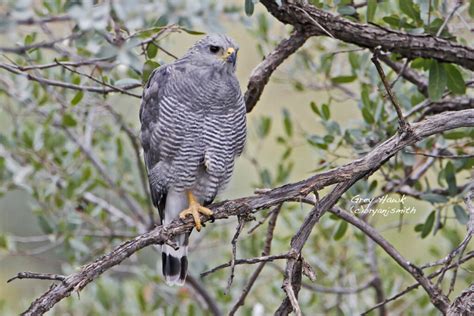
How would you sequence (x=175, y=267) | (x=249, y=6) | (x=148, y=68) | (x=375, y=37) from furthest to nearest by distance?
(x=175, y=267)
(x=148, y=68)
(x=375, y=37)
(x=249, y=6)

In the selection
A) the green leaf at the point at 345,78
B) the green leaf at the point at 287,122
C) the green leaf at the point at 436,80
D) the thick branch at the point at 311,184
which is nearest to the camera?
the thick branch at the point at 311,184

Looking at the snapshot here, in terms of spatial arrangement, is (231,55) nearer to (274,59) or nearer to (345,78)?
(274,59)

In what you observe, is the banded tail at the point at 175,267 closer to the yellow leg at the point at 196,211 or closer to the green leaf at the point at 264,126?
the yellow leg at the point at 196,211

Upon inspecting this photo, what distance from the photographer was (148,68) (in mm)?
3309

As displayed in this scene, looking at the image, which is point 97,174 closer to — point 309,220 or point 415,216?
point 309,220

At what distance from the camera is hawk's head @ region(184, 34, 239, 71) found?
3475mm

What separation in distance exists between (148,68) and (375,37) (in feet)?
3.15

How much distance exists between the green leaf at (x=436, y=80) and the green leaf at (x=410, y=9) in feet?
0.70

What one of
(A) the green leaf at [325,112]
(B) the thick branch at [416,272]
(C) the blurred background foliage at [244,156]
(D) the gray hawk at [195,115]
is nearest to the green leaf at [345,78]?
(C) the blurred background foliage at [244,156]

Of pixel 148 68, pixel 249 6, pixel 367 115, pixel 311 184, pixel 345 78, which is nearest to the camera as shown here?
pixel 311 184

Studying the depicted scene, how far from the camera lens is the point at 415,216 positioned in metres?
6.64

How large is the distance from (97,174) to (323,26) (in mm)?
2228

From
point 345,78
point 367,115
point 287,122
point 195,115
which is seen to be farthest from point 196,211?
point 287,122

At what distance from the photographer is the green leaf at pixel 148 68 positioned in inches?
127
